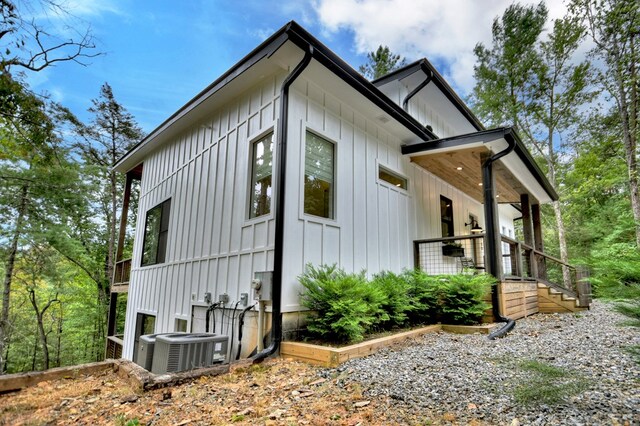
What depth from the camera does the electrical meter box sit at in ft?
13.6

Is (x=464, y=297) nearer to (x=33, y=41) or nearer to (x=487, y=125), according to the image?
(x=33, y=41)

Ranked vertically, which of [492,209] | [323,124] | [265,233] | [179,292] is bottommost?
[179,292]

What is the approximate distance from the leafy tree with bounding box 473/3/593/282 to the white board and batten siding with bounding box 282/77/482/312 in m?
10.7

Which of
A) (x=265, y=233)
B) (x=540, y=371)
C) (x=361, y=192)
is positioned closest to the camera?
(x=540, y=371)

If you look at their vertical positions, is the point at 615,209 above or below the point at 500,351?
above

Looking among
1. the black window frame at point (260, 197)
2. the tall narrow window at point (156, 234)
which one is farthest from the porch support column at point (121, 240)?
the black window frame at point (260, 197)

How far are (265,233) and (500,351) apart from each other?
3.25m

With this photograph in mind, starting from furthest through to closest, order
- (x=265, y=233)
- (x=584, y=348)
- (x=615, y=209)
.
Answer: (x=615, y=209), (x=265, y=233), (x=584, y=348)

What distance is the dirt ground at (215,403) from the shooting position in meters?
2.21

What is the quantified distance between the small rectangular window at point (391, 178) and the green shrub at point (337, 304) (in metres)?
2.67

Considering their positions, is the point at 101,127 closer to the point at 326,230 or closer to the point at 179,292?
the point at 179,292

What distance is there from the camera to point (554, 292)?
8.02 metres

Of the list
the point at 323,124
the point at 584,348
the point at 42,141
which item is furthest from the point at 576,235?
the point at 42,141

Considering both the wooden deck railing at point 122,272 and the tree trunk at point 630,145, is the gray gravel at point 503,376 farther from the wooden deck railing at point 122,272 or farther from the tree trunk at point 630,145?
the wooden deck railing at point 122,272
